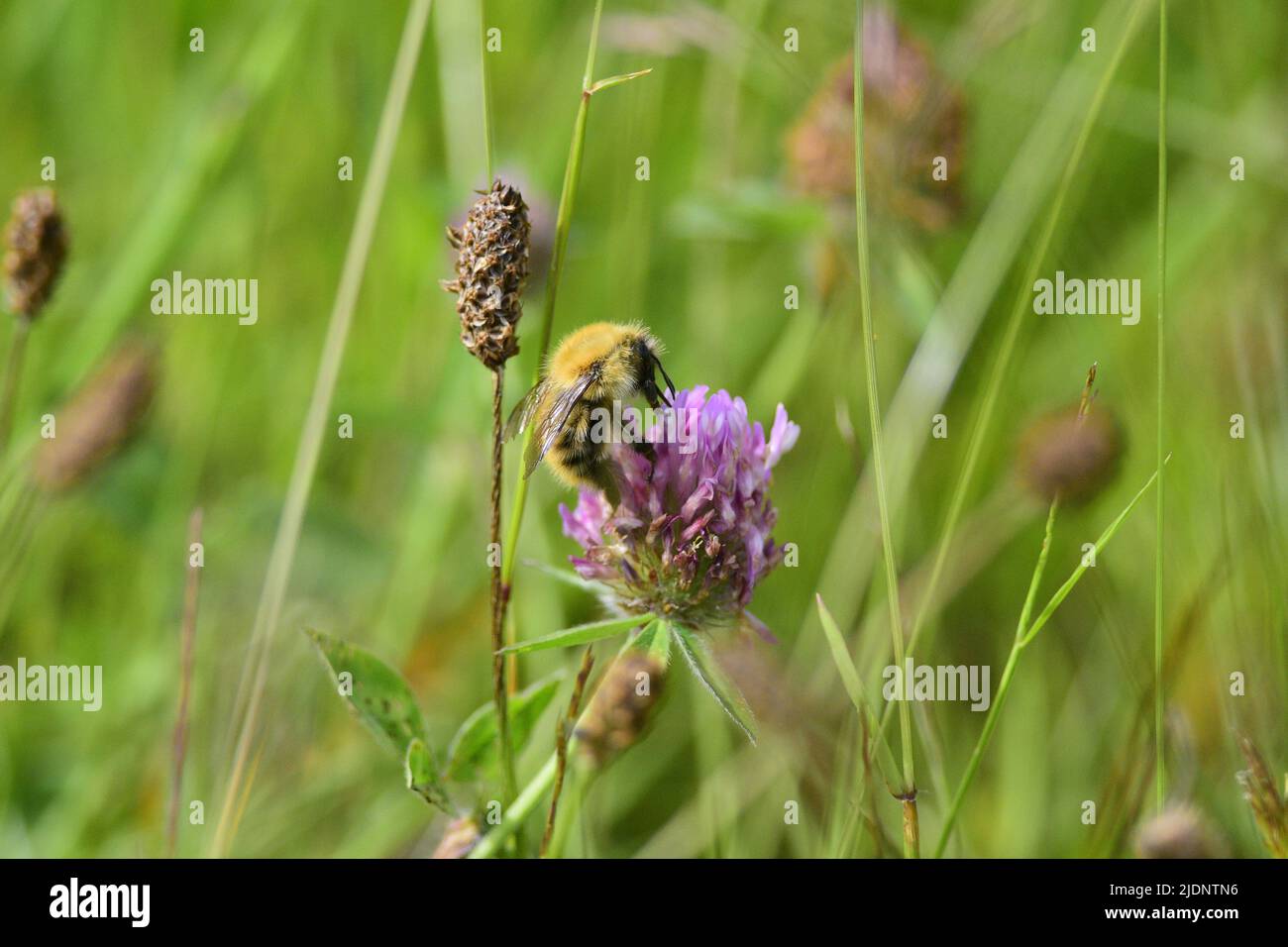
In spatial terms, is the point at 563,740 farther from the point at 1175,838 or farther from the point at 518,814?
the point at 1175,838

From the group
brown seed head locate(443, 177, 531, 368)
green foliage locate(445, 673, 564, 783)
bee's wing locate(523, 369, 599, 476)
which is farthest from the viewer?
green foliage locate(445, 673, 564, 783)

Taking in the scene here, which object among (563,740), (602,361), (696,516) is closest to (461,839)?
(563,740)

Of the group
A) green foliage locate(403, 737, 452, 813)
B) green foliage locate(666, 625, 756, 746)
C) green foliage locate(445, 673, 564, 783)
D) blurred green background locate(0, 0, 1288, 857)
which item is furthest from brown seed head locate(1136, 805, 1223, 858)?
green foliage locate(403, 737, 452, 813)

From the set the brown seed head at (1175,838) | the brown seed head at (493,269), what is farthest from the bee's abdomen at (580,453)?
the brown seed head at (1175,838)

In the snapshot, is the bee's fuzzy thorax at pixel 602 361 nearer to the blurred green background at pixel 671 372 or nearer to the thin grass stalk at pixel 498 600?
the thin grass stalk at pixel 498 600

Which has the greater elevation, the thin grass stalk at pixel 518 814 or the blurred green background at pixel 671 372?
the blurred green background at pixel 671 372

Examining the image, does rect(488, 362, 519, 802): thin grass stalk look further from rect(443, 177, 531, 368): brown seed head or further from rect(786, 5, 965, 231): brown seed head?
rect(786, 5, 965, 231): brown seed head
